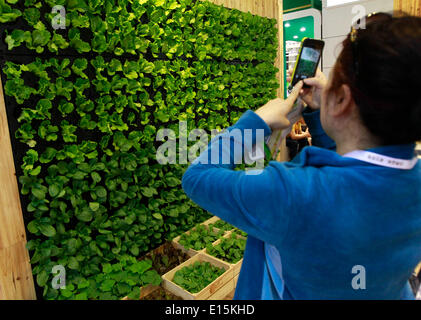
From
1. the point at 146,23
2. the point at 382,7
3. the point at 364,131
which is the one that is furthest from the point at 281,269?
the point at 382,7

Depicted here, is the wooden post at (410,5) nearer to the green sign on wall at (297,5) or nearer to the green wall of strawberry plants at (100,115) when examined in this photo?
the green sign on wall at (297,5)

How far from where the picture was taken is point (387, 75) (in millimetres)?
457

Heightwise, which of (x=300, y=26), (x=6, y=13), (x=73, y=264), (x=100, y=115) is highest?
(x=300, y=26)

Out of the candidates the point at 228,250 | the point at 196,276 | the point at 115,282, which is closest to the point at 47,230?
the point at 115,282

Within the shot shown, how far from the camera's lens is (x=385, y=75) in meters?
0.46

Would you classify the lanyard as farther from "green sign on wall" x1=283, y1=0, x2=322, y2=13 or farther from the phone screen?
"green sign on wall" x1=283, y1=0, x2=322, y2=13

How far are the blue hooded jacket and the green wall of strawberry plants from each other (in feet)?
4.48

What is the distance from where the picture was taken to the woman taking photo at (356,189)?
18.6 inches

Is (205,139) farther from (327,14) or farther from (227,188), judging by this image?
(327,14)

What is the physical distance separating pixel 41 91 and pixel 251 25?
2.27 m

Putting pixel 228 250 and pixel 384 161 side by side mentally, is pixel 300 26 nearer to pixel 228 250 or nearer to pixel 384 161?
pixel 228 250

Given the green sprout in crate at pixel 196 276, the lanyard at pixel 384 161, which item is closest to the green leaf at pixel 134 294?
the green sprout in crate at pixel 196 276

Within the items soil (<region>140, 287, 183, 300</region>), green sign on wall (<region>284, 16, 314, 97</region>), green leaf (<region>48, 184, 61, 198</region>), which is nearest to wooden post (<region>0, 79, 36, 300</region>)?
green leaf (<region>48, 184, 61, 198</region>)

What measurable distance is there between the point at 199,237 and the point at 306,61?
1.82 m
